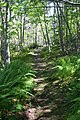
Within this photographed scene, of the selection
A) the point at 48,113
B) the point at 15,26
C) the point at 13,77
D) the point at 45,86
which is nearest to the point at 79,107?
the point at 48,113

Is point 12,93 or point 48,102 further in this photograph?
point 48,102

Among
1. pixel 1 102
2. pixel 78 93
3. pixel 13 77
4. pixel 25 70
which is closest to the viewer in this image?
pixel 1 102

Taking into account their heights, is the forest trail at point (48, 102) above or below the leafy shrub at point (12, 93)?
below

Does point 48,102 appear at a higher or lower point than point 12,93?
lower

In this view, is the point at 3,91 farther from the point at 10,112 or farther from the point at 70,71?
the point at 70,71

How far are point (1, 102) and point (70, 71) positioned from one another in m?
4.72

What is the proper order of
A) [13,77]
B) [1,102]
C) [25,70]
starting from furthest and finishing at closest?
[25,70] < [13,77] < [1,102]

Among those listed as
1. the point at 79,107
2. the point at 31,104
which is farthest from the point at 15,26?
the point at 79,107

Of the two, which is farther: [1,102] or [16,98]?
[16,98]

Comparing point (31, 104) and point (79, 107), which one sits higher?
point (79, 107)

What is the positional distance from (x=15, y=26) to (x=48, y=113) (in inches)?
408

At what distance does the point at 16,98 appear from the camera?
29.2ft

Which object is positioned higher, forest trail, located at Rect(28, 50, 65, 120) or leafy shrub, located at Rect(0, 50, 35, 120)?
leafy shrub, located at Rect(0, 50, 35, 120)

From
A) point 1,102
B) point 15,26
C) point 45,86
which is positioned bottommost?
point 45,86
